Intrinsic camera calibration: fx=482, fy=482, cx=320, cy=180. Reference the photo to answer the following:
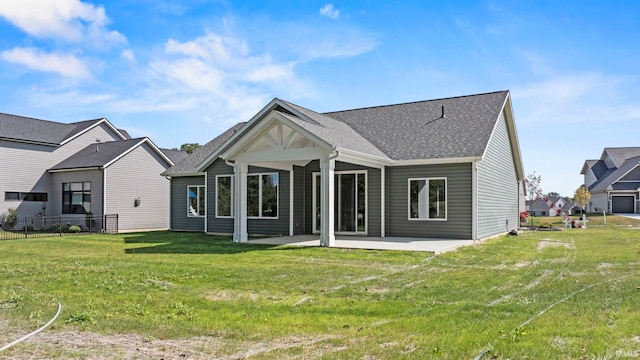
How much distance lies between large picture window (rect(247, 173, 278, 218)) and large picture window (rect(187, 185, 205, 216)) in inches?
130

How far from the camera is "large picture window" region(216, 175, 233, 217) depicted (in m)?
20.2

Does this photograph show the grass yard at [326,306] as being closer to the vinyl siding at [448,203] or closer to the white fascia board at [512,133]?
the vinyl siding at [448,203]

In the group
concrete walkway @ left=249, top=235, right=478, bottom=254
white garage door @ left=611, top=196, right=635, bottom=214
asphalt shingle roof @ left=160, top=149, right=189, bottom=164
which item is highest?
asphalt shingle roof @ left=160, top=149, right=189, bottom=164

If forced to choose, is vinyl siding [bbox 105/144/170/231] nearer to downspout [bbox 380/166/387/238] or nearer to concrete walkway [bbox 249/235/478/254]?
concrete walkway [bbox 249/235/478/254]

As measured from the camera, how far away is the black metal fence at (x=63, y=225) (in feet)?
75.9

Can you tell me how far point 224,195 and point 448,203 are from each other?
9444 millimetres

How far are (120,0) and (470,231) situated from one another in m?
12.5

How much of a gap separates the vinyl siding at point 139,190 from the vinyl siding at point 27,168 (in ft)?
15.4

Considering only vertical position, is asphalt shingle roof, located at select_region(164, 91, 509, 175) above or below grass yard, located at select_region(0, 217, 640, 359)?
above

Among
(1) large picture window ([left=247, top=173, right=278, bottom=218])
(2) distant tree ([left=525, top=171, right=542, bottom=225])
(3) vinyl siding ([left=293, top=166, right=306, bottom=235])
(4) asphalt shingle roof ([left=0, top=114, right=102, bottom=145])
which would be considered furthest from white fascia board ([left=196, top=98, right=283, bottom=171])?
(2) distant tree ([left=525, top=171, right=542, bottom=225])

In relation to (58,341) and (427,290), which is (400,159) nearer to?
(427,290)

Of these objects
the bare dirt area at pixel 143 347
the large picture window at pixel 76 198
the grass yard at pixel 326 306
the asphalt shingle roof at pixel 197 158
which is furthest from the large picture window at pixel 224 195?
the bare dirt area at pixel 143 347

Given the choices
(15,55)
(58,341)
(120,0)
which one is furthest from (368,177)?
(15,55)

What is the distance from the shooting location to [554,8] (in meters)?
13.3
